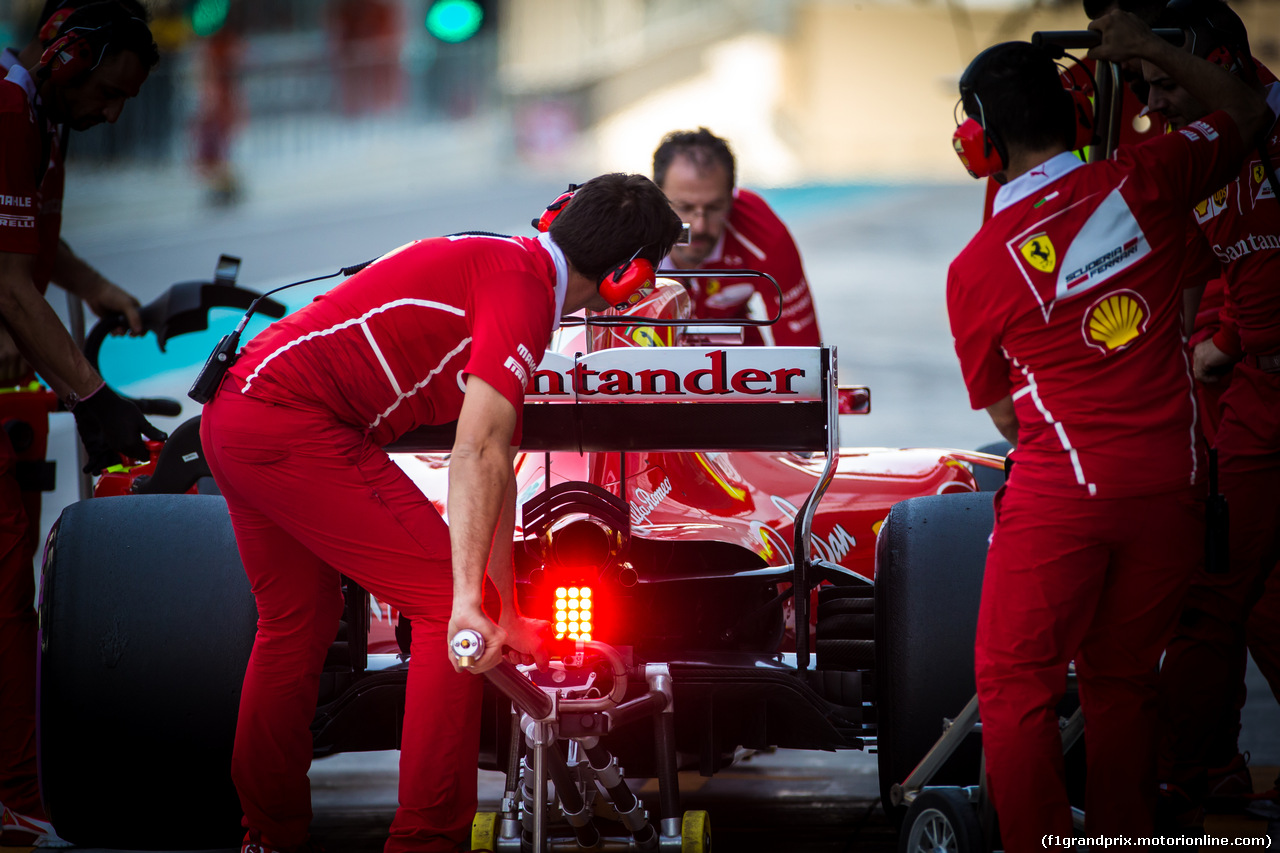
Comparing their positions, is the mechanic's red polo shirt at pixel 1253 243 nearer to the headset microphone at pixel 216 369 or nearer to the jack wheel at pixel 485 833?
the jack wheel at pixel 485 833

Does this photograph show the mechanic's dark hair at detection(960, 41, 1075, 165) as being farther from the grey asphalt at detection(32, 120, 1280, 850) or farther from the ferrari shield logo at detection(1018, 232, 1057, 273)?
the grey asphalt at detection(32, 120, 1280, 850)

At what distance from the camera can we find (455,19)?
8.28 meters

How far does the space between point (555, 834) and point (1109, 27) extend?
2.11 meters

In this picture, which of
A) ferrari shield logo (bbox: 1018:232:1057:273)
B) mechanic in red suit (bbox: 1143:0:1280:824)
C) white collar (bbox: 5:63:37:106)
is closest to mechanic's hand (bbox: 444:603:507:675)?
ferrari shield logo (bbox: 1018:232:1057:273)

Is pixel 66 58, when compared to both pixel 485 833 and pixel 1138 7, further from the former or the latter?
pixel 1138 7

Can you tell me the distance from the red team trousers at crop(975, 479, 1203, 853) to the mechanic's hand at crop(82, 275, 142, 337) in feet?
9.30

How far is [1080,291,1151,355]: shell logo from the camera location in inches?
86.9

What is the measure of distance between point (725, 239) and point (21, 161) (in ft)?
7.51

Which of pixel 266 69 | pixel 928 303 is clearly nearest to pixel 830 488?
pixel 928 303

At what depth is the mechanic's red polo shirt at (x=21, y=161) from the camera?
3291 millimetres

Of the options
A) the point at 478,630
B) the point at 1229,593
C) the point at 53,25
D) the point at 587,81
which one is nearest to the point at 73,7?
the point at 53,25

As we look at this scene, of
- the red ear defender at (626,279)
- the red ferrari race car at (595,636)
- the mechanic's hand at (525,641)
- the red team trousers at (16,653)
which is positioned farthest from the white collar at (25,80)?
the mechanic's hand at (525,641)

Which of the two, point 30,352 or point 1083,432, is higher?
point 30,352

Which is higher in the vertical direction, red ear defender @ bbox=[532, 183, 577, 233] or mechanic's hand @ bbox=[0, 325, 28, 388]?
red ear defender @ bbox=[532, 183, 577, 233]
